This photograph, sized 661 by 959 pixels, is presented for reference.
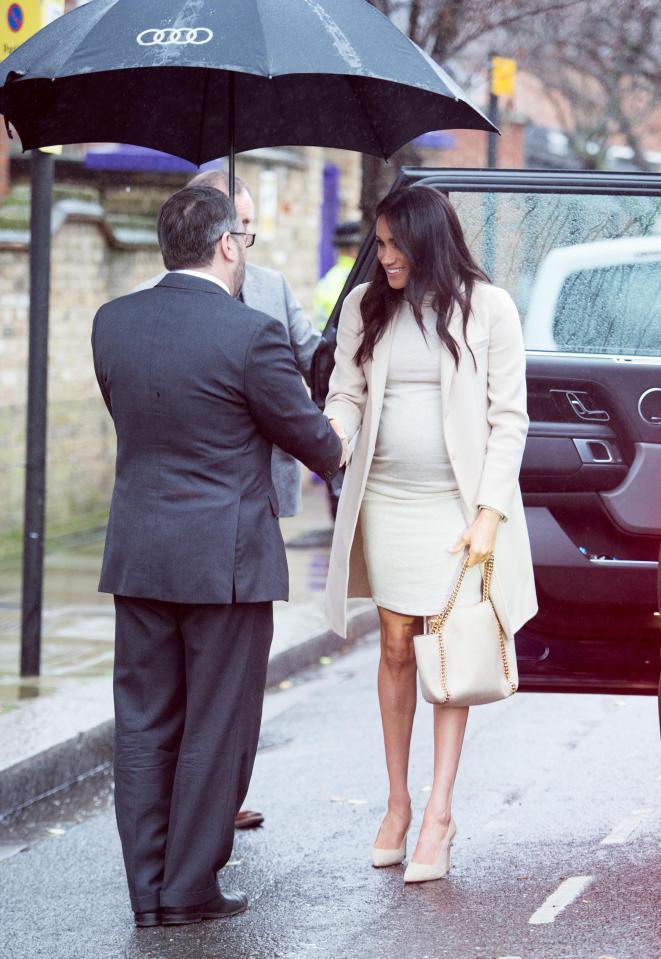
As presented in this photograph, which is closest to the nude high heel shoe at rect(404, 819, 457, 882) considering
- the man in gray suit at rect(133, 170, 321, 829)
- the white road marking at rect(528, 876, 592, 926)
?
the white road marking at rect(528, 876, 592, 926)

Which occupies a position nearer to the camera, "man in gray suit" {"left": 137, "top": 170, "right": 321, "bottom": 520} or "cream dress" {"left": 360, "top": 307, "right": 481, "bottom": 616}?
"cream dress" {"left": 360, "top": 307, "right": 481, "bottom": 616}

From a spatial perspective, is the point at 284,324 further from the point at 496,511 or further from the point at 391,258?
the point at 496,511

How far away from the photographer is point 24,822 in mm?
5434

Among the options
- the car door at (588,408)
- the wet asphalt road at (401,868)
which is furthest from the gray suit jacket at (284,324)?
the wet asphalt road at (401,868)

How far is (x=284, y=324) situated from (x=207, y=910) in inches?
70.2

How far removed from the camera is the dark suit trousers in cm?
422

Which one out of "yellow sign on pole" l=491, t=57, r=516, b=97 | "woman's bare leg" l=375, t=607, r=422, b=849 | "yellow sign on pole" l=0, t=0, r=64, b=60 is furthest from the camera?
"yellow sign on pole" l=491, t=57, r=516, b=97

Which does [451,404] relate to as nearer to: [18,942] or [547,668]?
[547,668]

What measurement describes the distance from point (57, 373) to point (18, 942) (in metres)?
7.08

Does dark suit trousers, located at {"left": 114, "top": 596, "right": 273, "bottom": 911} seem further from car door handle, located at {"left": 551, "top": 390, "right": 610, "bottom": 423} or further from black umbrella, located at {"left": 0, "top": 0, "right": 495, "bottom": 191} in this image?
black umbrella, located at {"left": 0, "top": 0, "right": 495, "bottom": 191}

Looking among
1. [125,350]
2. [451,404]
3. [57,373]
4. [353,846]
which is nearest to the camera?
[125,350]

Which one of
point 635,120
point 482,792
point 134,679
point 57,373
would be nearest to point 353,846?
point 482,792

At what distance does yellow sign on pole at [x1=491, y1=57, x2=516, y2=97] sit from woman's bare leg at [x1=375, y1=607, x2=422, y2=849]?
601 cm

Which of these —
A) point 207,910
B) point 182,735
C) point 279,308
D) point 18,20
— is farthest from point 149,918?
point 18,20
